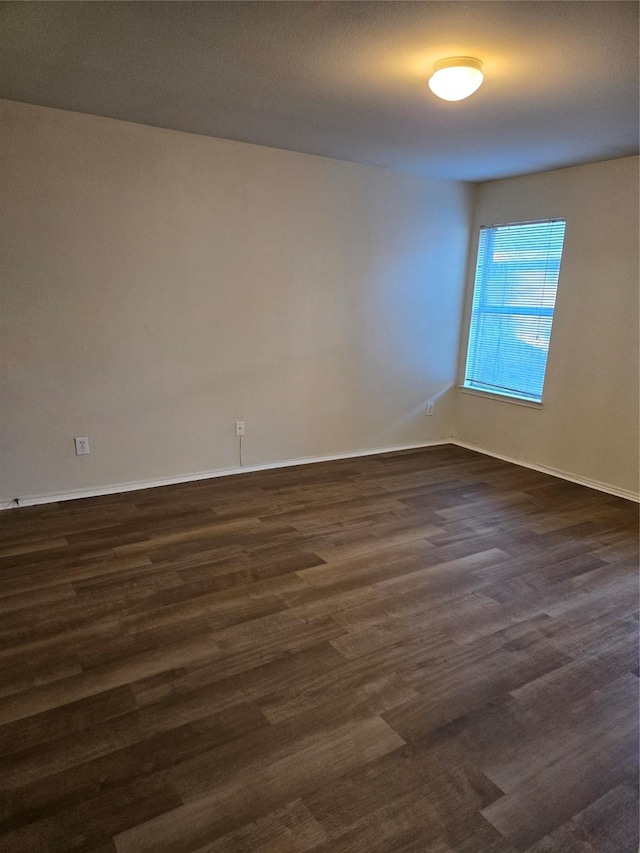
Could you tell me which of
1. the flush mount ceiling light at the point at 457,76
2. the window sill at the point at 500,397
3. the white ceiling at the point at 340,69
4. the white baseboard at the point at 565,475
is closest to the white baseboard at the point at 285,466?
the white baseboard at the point at 565,475

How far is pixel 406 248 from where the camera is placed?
4.50 metres

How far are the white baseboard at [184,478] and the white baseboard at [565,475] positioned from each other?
1.63ft

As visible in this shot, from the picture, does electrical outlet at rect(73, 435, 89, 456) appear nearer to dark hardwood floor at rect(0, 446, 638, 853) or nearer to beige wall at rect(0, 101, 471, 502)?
beige wall at rect(0, 101, 471, 502)

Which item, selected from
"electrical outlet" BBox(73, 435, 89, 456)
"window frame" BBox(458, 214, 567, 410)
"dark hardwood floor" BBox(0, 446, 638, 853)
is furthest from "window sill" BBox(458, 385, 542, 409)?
→ "electrical outlet" BBox(73, 435, 89, 456)

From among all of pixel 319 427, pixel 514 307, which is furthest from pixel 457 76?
pixel 319 427

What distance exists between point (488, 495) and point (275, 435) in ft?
5.51

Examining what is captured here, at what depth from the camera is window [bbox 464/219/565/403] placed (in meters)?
4.23

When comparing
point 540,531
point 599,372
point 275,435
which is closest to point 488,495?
point 540,531

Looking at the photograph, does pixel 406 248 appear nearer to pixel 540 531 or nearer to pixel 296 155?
pixel 296 155

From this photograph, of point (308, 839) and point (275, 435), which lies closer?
point (308, 839)

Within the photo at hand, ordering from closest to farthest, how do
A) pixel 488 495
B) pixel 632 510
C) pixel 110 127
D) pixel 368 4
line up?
pixel 368 4 < pixel 110 127 < pixel 632 510 < pixel 488 495

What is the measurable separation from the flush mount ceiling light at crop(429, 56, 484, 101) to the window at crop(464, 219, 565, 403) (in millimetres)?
2206

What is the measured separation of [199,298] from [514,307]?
2.63 metres

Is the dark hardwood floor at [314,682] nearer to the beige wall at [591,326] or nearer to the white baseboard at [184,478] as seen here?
the white baseboard at [184,478]
